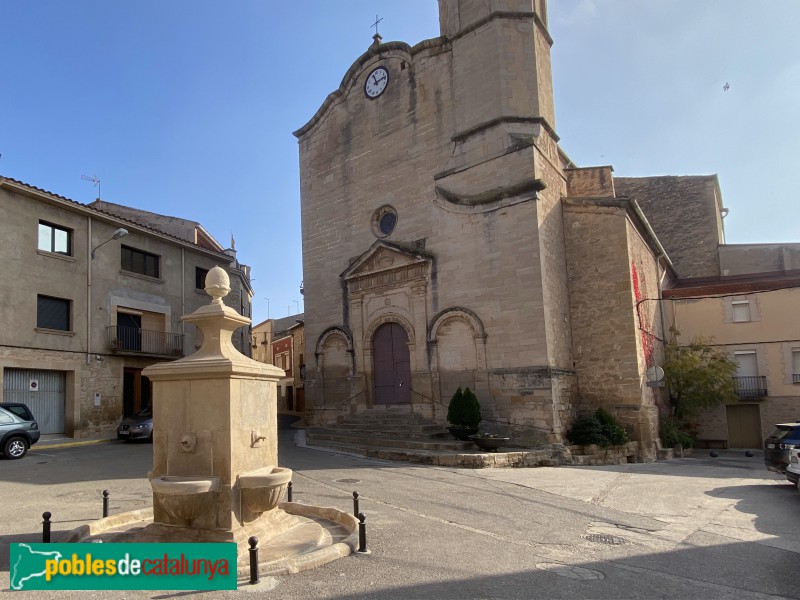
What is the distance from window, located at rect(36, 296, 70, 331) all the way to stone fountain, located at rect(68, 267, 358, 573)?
1389 centimetres

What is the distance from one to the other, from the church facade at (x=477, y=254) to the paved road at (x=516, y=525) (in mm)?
3658

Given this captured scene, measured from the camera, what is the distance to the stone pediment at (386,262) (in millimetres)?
17797

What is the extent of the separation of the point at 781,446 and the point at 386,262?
11.6 m

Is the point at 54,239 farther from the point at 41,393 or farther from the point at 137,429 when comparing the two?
the point at 137,429


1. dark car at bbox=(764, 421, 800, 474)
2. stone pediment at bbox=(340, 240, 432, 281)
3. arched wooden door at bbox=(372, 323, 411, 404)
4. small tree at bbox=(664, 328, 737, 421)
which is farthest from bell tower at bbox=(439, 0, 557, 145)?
dark car at bbox=(764, 421, 800, 474)

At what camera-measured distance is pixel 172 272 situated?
2283 cm

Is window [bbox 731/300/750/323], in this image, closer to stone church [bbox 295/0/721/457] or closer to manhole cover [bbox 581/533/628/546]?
stone church [bbox 295/0/721/457]

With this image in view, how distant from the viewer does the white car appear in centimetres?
952

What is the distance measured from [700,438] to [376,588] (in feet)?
69.6

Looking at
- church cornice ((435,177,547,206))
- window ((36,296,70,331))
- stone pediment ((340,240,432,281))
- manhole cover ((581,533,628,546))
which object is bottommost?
manhole cover ((581,533,628,546))

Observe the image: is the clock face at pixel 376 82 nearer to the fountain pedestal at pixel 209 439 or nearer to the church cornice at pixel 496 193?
the church cornice at pixel 496 193

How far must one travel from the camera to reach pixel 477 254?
16.5 m

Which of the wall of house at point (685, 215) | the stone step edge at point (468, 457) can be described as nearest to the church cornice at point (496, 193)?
the stone step edge at point (468, 457)

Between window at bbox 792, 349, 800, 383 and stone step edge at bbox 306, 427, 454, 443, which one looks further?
window at bbox 792, 349, 800, 383
